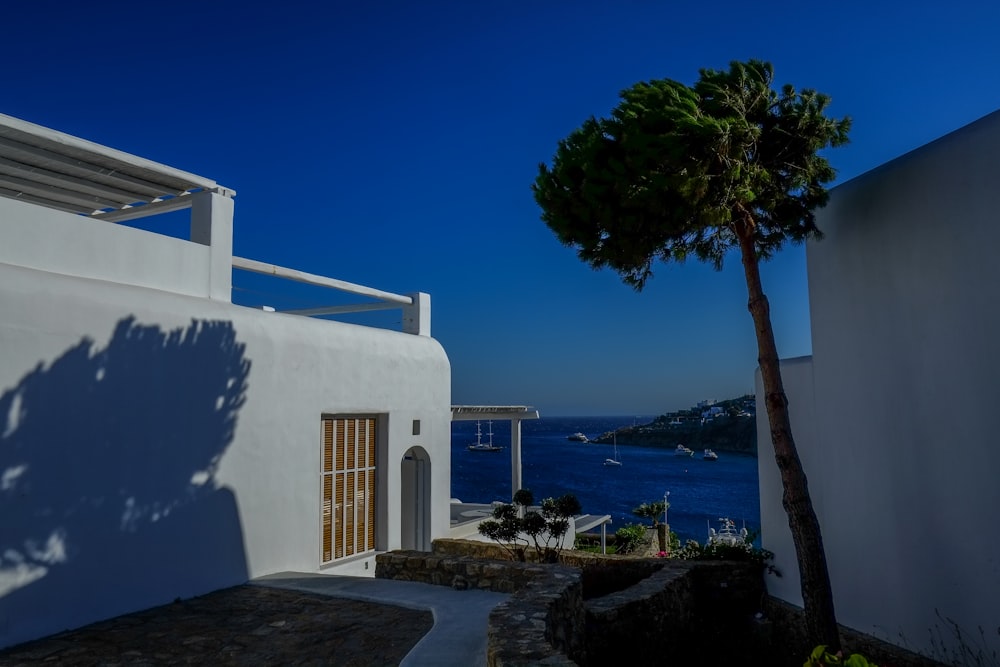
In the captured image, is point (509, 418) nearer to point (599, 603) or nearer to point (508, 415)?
point (508, 415)

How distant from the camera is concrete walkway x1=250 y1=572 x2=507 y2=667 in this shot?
18.6 feet

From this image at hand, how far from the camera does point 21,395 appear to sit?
276 inches

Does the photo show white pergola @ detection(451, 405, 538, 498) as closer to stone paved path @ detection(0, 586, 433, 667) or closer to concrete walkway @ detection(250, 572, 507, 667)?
concrete walkway @ detection(250, 572, 507, 667)

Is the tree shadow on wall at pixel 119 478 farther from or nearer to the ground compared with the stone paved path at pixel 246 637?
farther from the ground

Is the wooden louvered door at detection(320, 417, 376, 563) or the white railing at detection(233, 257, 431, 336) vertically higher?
the white railing at detection(233, 257, 431, 336)

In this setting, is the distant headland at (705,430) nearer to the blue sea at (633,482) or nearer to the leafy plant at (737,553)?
the blue sea at (633,482)

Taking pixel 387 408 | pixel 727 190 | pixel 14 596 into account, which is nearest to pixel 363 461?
pixel 387 408

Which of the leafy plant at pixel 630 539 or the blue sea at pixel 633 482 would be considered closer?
the leafy plant at pixel 630 539

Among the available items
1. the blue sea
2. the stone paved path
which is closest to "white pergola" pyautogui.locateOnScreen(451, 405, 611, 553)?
the stone paved path

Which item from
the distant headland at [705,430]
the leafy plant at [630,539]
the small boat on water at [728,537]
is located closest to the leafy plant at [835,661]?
the small boat on water at [728,537]

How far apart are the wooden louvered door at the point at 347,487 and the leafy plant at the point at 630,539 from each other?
1068 centimetres

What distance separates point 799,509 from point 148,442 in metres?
8.17

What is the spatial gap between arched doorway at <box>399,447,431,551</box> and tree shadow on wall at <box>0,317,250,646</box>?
4.91 m

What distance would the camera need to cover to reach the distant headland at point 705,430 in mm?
120000
